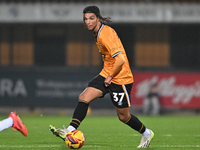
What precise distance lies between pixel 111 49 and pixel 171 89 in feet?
39.0

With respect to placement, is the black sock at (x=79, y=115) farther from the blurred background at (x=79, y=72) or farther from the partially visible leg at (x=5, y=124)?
the blurred background at (x=79, y=72)

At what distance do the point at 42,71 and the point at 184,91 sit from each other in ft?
19.1

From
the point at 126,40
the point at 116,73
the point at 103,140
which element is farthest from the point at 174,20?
the point at 116,73

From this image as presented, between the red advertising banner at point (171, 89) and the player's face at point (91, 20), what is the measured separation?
1140cm

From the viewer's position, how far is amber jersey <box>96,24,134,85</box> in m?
7.04

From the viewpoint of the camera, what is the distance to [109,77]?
7098 mm

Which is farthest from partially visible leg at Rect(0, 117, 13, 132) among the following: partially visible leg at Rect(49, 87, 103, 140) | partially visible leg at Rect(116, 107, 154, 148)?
partially visible leg at Rect(116, 107, 154, 148)

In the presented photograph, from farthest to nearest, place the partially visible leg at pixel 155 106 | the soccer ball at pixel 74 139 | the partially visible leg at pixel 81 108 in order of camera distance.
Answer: the partially visible leg at pixel 155 106, the partially visible leg at pixel 81 108, the soccer ball at pixel 74 139

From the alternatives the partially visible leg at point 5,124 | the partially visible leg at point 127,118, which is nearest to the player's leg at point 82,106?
the partially visible leg at point 127,118

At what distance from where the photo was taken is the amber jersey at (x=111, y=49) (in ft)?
23.1

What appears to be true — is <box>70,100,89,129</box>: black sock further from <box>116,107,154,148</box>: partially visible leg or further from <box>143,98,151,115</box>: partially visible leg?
<box>143,98,151,115</box>: partially visible leg

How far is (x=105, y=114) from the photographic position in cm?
1886

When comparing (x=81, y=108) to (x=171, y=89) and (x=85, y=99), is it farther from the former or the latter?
(x=171, y=89)

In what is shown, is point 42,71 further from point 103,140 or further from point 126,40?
point 103,140
